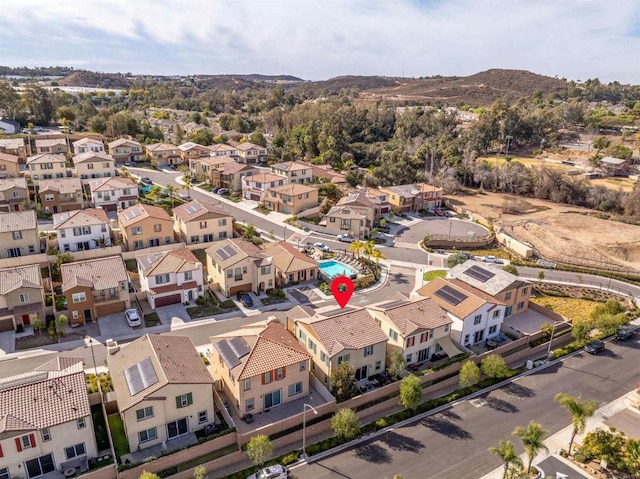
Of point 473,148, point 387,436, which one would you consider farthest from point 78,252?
point 473,148

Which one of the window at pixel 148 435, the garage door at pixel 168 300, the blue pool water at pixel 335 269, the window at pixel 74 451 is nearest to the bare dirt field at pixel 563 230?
the blue pool water at pixel 335 269

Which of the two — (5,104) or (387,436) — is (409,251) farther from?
(5,104)

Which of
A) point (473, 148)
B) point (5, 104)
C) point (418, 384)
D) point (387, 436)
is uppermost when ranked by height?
point (5, 104)

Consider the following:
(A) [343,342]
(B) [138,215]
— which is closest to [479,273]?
(A) [343,342]

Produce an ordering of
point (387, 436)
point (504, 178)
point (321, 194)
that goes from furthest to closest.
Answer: point (504, 178), point (321, 194), point (387, 436)

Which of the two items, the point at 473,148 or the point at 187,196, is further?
the point at 473,148

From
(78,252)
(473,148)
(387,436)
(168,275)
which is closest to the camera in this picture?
(387,436)

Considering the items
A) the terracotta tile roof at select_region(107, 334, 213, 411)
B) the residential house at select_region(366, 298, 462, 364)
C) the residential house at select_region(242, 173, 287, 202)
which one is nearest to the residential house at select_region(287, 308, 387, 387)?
the residential house at select_region(366, 298, 462, 364)

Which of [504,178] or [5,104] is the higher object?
[5,104]
